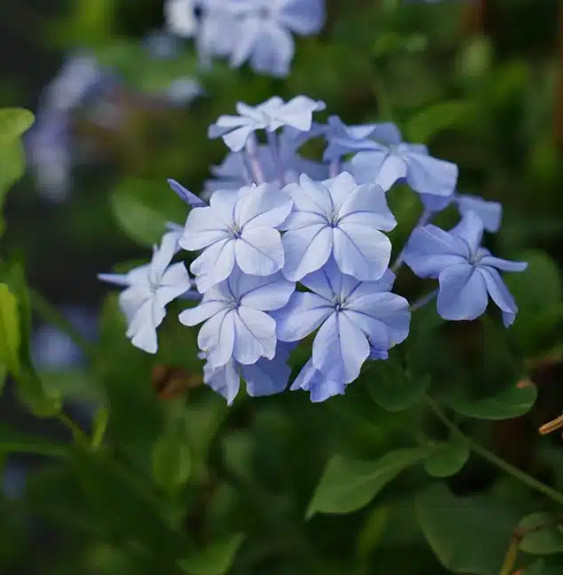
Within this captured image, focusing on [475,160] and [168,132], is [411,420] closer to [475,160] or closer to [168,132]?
[475,160]

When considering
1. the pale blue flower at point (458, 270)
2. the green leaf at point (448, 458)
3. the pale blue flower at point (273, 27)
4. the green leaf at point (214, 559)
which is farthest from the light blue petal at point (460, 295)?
the pale blue flower at point (273, 27)

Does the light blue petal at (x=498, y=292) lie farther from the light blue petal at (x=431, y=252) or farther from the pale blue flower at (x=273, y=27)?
the pale blue flower at (x=273, y=27)

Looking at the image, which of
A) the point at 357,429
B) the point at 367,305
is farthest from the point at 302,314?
the point at 357,429

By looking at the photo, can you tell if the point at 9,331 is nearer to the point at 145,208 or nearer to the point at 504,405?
the point at 145,208

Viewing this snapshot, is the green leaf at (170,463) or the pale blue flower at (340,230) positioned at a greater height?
the pale blue flower at (340,230)

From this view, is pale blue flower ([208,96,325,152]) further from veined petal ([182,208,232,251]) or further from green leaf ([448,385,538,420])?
green leaf ([448,385,538,420])
